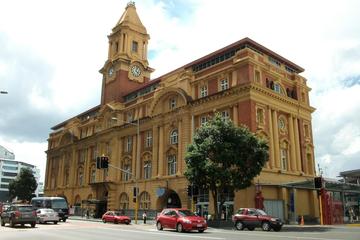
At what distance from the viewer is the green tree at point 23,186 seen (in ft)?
278

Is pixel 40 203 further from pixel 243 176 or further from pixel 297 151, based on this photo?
pixel 297 151

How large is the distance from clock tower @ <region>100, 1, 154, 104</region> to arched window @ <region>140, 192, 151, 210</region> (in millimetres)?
17911

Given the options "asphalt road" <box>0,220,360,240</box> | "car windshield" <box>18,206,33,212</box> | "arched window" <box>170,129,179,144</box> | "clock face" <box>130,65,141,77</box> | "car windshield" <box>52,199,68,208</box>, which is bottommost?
"asphalt road" <box>0,220,360,240</box>

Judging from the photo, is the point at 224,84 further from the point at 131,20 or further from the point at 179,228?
the point at 131,20

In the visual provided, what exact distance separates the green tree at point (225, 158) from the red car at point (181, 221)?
6743mm

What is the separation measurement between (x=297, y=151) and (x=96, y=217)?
31571mm

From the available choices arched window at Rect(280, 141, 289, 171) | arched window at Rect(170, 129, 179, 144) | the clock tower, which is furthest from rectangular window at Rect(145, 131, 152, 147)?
arched window at Rect(280, 141, 289, 171)

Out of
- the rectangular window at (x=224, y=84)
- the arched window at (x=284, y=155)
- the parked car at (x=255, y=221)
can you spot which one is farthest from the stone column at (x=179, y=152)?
the parked car at (x=255, y=221)

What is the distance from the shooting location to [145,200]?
51.9 metres

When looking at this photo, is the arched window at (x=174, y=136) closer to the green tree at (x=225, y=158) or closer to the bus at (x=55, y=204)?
the green tree at (x=225, y=158)

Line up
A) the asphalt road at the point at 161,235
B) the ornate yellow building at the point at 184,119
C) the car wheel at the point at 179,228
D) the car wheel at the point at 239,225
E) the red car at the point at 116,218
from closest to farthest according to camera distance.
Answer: the asphalt road at the point at 161,235 < the car wheel at the point at 179,228 < the car wheel at the point at 239,225 < the red car at the point at 116,218 < the ornate yellow building at the point at 184,119

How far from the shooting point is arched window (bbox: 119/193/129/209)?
55.6 meters

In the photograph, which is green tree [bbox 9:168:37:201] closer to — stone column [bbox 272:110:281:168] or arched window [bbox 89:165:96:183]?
arched window [bbox 89:165:96:183]

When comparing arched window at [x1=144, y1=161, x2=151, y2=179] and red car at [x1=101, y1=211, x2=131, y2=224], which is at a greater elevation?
arched window at [x1=144, y1=161, x2=151, y2=179]
